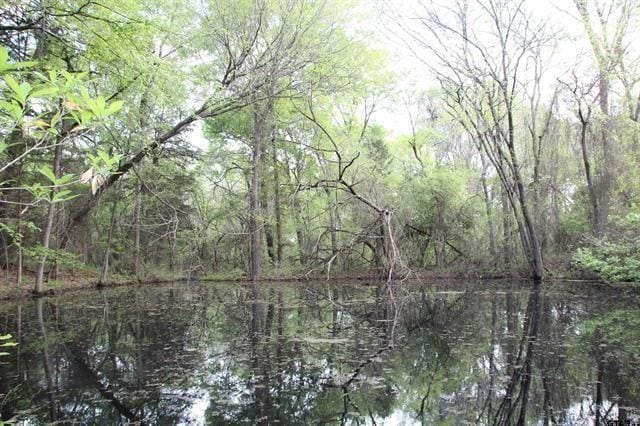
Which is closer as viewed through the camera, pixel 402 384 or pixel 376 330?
pixel 402 384

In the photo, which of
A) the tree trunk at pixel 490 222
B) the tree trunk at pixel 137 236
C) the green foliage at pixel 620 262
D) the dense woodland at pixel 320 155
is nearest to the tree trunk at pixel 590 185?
the dense woodland at pixel 320 155

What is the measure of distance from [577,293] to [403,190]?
8453 mm

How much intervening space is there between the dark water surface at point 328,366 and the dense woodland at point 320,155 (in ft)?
11.3

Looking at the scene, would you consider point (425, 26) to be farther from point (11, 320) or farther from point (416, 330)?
point (11, 320)

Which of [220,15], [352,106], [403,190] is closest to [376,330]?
[220,15]

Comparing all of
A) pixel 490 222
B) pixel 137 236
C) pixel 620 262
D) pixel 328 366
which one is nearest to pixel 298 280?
pixel 137 236

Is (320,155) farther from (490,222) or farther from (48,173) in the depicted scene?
(48,173)

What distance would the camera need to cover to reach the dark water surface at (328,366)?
3.53 m

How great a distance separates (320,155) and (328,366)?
642 inches

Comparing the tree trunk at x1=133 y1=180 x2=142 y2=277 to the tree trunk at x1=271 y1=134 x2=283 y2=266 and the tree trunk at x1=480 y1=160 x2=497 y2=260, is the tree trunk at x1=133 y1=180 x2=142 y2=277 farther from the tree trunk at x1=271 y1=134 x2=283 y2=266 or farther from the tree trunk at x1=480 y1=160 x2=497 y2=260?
the tree trunk at x1=480 y1=160 x2=497 y2=260

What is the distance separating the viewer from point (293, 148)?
21.8 meters

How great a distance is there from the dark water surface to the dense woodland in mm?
3456

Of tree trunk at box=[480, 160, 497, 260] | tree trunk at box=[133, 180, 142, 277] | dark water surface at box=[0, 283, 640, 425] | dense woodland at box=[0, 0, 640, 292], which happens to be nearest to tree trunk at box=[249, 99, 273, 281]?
dense woodland at box=[0, 0, 640, 292]

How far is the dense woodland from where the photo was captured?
466 inches
